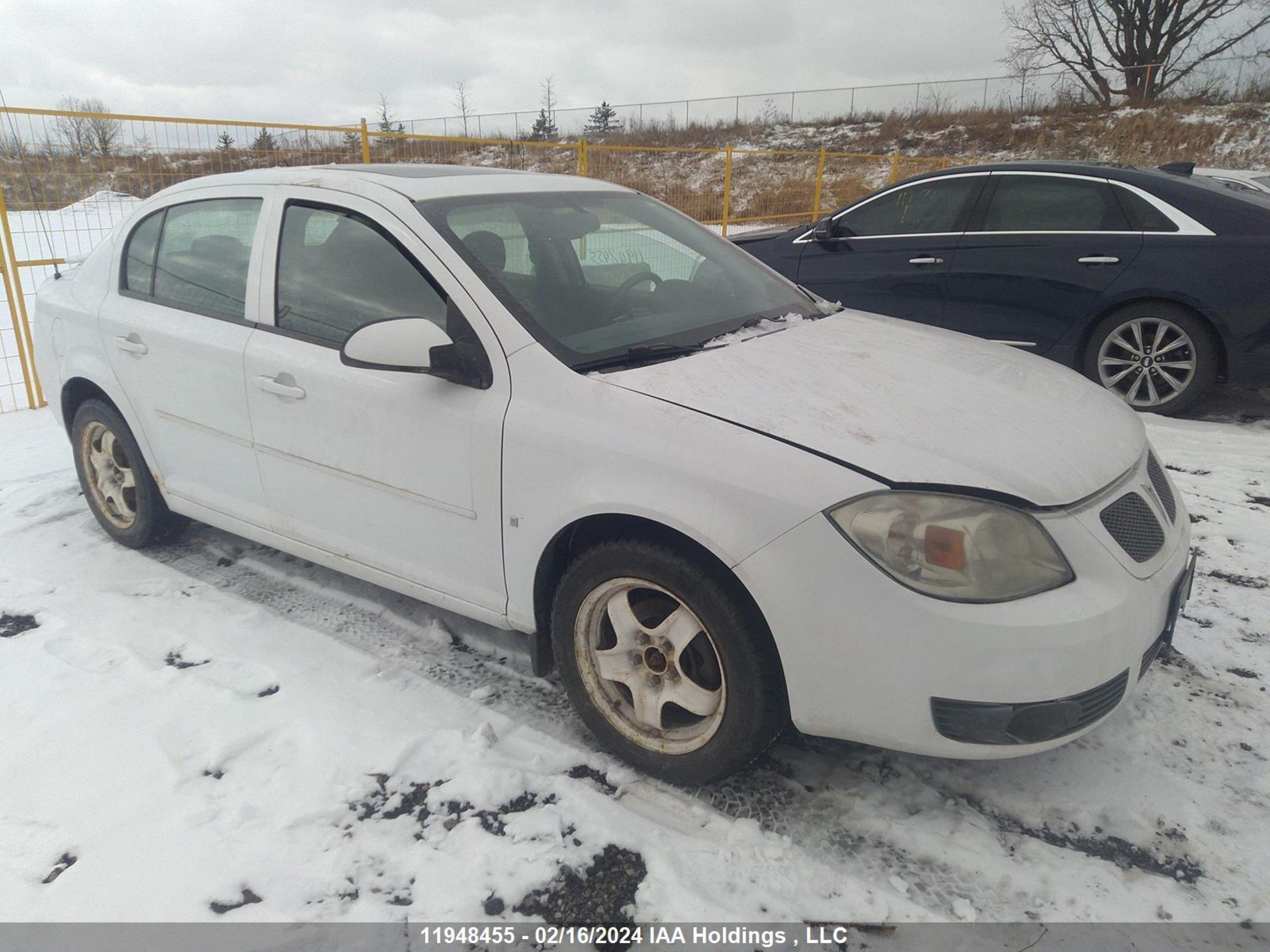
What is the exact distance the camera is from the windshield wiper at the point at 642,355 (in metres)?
2.40

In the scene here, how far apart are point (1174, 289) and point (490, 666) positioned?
5037mm

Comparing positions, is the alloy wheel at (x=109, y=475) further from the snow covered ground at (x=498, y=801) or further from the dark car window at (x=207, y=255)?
the dark car window at (x=207, y=255)

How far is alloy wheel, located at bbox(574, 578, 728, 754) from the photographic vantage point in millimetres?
2234

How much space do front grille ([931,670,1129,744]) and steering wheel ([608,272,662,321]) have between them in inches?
59.6

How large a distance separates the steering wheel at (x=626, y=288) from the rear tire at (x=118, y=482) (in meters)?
2.33

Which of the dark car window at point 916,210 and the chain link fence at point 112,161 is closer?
the dark car window at point 916,210

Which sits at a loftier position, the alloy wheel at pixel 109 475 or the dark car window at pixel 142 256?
the dark car window at pixel 142 256

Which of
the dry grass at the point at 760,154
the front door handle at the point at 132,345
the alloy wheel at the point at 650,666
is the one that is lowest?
the alloy wheel at the point at 650,666

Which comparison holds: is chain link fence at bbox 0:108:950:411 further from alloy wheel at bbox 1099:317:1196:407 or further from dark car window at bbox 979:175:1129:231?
alloy wheel at bbox 1099:317:1196:407

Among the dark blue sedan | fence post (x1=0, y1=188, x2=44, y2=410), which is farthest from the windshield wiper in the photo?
fence post (x1=0, y1=188, x2=44, y2=410)

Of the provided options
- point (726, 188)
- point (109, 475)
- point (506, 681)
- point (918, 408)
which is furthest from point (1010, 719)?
point (726, 188)

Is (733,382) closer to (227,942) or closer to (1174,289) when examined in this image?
(227,942)

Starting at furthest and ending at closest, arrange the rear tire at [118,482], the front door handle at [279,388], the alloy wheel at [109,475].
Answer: the alloy wheel at [109,475]
the rear tire at [118,482]
the front door handle at [279,388]

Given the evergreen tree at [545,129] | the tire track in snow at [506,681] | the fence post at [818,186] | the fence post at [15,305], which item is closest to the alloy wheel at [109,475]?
the tire track in snow at [506,681]
